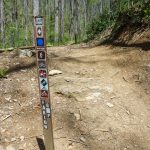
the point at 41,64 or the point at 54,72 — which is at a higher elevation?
the point at 41,64

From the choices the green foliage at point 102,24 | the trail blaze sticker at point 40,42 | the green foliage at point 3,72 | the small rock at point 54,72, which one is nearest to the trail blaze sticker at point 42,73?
the trail blaze sticker at point 40,42

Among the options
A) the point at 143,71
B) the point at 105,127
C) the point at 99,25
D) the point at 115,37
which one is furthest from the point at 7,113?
the point at 99,25

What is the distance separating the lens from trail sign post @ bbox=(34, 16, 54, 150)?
3.65 meters

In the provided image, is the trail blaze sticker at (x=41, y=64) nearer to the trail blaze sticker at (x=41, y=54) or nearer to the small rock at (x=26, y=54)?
the trail blaze sticker at (x=41, y=54)

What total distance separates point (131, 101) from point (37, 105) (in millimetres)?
1566

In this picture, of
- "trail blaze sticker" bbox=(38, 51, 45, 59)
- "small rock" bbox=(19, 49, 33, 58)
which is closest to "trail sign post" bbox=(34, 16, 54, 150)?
"trail blaze sticker" bbox=(38, 51, 45, 59)

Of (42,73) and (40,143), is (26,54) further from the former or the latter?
(42,73)

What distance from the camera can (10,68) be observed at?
21.8 feet

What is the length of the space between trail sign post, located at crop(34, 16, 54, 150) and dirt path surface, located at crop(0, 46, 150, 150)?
62cm

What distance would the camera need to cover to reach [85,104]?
5.29m

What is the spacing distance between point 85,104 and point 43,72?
5.34 feet

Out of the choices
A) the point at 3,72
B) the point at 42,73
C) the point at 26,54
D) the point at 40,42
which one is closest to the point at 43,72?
the point at 42,73

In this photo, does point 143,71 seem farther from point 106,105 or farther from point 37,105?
point 37,105

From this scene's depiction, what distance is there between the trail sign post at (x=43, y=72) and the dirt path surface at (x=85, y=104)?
2.04 feet
